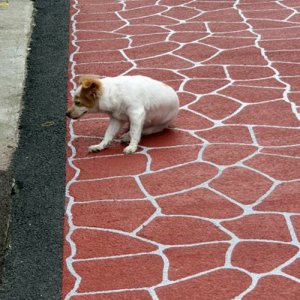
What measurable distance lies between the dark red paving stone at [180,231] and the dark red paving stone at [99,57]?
350 centimetres

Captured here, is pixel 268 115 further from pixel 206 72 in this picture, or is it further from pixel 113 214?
pixel 113 214

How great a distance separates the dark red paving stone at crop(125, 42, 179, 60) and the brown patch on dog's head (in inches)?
94.2

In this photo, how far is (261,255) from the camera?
433 centimetres

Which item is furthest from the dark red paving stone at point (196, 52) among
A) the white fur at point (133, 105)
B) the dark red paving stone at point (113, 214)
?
the dark red paving stone at point (113, 214)

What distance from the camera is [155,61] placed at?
7.91 meters

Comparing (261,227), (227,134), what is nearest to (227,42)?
(227,134)

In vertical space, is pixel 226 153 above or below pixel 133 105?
below

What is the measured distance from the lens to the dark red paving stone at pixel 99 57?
7.99 metres

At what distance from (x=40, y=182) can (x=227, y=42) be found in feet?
12.2

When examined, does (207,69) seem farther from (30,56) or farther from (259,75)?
(30,56)

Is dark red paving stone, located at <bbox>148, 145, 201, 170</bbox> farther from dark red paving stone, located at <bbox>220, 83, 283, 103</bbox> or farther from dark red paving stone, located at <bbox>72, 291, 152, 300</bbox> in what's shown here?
dark red paving stone, located at <bbox>72, 291, 152, 300</bbox>

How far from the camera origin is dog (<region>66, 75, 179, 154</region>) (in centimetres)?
567

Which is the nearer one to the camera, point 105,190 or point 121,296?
point 121,296

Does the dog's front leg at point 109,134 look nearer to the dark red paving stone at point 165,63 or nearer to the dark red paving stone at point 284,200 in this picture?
the dark red paving stone at point 284,200
